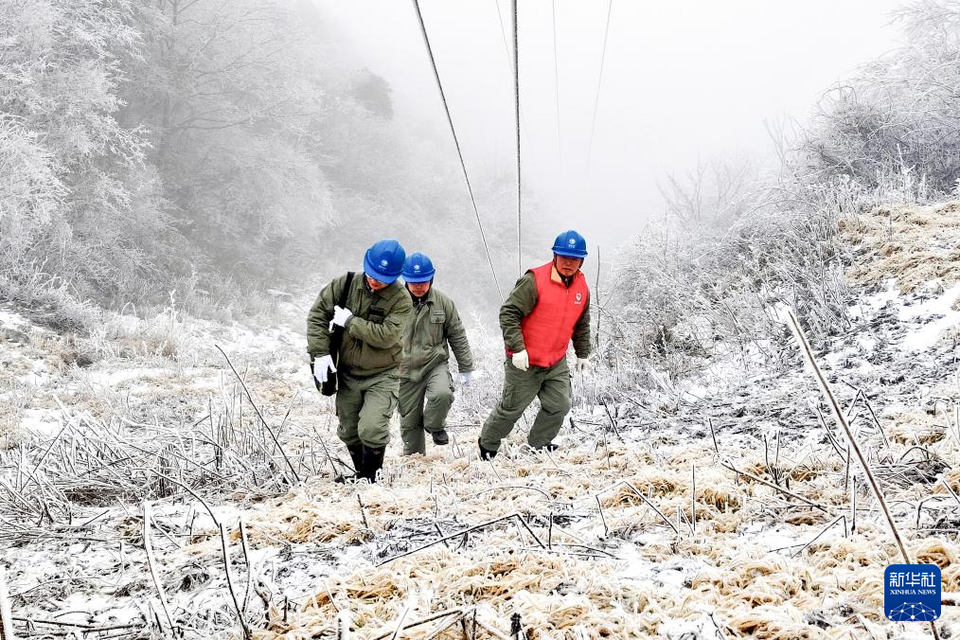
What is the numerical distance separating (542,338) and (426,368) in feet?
5.01

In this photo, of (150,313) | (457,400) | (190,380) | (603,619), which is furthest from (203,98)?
(603,619)

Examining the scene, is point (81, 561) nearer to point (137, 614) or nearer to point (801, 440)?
point (137, 614)

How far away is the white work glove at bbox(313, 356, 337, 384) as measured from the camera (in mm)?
4020

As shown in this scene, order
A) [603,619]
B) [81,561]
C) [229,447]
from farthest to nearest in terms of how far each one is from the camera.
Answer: [229,447]
[81,561]
[603,619]

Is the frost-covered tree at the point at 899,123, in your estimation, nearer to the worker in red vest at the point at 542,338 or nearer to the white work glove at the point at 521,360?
the worker in red vest at the point at 542,338

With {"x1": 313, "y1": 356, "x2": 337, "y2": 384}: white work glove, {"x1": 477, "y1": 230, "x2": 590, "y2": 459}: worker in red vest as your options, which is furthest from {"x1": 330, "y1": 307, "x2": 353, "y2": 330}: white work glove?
{"x1": 477, "y1": 230, "x2": 590, "y2": 459}: worker in red vest

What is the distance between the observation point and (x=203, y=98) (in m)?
20.3

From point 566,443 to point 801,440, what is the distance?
1.90 metres

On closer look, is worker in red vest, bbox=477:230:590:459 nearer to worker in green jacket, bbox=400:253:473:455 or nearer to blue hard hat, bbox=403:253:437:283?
worker in green jacket, bbox=400:253:473:455

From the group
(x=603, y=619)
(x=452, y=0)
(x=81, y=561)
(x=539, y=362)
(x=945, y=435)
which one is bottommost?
(x=81, y=561)

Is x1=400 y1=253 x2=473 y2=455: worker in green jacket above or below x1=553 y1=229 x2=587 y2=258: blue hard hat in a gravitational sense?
below
